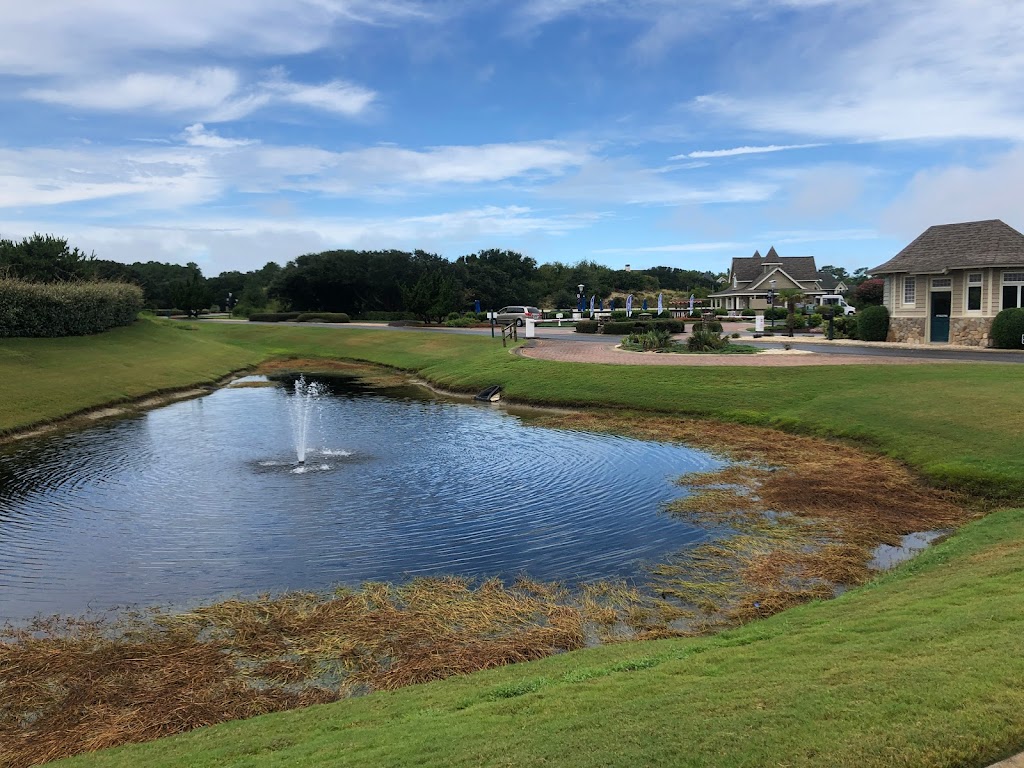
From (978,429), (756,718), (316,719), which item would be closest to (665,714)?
(756,718)

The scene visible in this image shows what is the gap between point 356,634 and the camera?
29.7ft

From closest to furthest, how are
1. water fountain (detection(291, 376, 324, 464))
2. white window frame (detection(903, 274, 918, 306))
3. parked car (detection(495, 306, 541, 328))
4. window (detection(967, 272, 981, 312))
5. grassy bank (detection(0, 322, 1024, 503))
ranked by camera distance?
1. grassy bank (detection(0, 322, 1024, 503))
2. water fountain (detection(291, 376, 324, 464))
3. window (detection(967, 272, 981, 312))
4. white window frame (detection(903, 274, 918, 306))
5. parked car (detection(495, 306, 541, 328))

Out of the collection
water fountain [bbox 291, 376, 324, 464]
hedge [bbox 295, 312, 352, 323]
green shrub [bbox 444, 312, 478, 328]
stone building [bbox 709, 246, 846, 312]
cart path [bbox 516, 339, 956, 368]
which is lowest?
water fountain [bbox 291, 376, 324, 464]

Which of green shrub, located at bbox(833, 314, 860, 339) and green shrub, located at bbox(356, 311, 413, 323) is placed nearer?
green shrub, located at bbox(833, 314, 860, 339)

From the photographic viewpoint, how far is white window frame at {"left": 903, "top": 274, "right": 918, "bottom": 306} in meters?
39.2

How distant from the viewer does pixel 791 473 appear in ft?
55.1

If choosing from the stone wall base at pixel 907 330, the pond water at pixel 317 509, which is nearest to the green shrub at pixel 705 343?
the stone wall base at pixel 907 330

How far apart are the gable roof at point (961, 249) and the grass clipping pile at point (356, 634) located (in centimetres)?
2805

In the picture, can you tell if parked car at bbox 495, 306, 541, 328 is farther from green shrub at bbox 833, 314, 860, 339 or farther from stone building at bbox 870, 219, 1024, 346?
stone building at bbox 870, 219, 1024, 346

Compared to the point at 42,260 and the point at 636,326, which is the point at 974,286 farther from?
the point at 42,260

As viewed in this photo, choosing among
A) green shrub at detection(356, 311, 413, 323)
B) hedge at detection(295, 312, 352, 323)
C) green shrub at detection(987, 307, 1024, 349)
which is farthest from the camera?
green shrub at detection(356, 311, 413, 323)

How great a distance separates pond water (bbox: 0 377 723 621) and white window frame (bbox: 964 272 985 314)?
25.0 meters

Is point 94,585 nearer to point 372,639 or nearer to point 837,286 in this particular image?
point 372,639

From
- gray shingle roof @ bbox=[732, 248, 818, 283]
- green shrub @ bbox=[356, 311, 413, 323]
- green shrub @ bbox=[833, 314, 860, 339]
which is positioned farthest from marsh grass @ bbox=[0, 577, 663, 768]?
gray shingle roof @ bbox=[732, 248, 818, 283]
